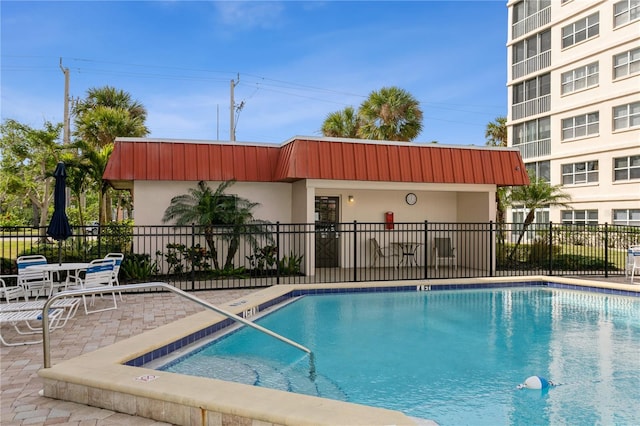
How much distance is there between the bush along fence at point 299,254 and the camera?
11.7 meters

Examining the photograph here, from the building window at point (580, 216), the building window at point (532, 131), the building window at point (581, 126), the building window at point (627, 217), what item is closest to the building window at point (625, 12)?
the building window at point (581, 126)

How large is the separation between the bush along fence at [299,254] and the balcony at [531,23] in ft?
55.2

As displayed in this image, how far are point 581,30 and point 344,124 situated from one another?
13.9 metres

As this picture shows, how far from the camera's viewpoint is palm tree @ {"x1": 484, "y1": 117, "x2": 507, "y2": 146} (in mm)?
32062

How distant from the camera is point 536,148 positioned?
90.9 feet

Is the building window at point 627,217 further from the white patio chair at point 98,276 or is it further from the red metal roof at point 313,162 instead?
the white patio chair at point 98,276

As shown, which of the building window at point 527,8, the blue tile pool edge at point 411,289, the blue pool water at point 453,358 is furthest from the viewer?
the building window at point 527,8

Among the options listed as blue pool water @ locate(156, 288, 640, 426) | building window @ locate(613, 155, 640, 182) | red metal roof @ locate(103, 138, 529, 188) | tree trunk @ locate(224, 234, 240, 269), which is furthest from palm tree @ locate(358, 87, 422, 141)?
blue pool water @ locate(156, 288, 640, 426)

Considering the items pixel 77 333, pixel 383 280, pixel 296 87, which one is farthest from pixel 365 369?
pixel 296 87

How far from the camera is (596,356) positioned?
6.67 m

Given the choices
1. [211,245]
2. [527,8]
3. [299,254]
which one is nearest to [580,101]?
[527,8]

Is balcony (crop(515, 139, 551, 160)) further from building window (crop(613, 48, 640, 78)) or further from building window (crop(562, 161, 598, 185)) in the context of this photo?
building window (crop(613, 48, 640, 78))

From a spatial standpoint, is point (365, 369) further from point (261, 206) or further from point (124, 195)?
point (124, 195)

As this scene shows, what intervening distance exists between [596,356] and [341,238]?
8776 mm
